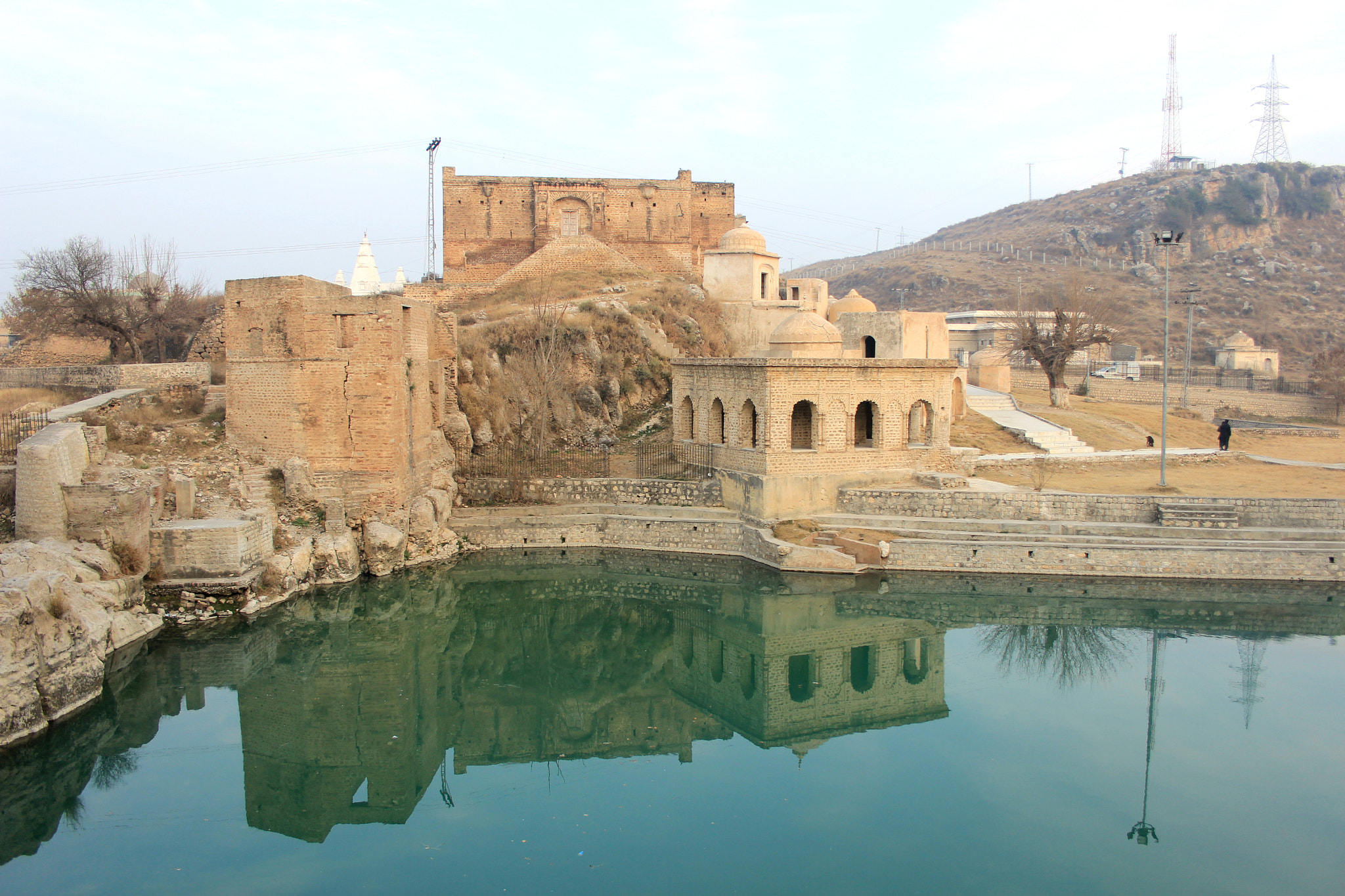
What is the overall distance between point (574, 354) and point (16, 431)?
1164cm

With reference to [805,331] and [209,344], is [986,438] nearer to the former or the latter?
[805,331]

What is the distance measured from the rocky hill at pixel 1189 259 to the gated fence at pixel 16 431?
154 ft

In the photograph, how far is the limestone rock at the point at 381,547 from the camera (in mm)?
14898

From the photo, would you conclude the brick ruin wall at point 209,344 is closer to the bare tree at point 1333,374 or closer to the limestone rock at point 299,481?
the limestone rock at point 299,481

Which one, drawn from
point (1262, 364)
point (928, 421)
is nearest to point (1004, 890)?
point (928, 421)

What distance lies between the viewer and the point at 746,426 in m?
17.7

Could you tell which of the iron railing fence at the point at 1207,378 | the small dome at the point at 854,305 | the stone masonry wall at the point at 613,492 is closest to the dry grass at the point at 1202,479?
the stone masonry wall at the point at 613,492

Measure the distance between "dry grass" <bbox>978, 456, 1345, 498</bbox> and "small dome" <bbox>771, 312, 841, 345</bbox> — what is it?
4.36m

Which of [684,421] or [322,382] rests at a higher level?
[322,382]

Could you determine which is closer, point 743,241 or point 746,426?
point 746,426

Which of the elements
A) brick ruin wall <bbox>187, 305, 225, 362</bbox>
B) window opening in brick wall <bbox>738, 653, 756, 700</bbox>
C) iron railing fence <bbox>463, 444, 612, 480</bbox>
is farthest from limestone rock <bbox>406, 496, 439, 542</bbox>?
brick ruin wall <bbox>187, 305, 225, 362</bbox>

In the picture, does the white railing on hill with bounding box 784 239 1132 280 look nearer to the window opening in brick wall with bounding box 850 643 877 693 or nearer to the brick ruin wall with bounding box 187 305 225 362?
the brick ruin wall with bounding box 187 305 225 362

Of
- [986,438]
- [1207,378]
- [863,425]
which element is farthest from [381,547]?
[1207,378]

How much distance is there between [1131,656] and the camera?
12.0 m
